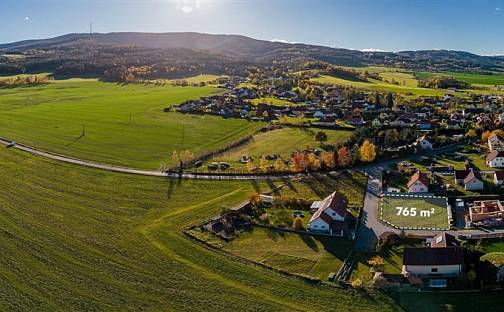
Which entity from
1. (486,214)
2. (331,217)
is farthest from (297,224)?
(486,214)

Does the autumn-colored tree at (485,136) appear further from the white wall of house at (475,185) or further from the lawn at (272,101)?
the lawn at (272,101)

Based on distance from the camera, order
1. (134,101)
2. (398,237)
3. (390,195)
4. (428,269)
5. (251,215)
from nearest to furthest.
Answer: (428,269), (398,237), (251,215), (390,195), (134,101)

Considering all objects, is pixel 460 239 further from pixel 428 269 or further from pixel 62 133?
pixel 62 133

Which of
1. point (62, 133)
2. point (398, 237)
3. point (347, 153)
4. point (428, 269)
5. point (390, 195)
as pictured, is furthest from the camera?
point (62, 133)

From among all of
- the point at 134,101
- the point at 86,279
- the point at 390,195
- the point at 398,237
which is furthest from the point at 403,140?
the point at 134,101

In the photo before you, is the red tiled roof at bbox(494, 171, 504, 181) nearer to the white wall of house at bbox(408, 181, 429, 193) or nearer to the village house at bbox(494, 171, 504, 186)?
the village house at bbox(494, 171, 504, 186)

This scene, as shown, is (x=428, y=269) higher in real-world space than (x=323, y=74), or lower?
lower

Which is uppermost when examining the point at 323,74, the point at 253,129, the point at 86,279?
the point at 323,74
